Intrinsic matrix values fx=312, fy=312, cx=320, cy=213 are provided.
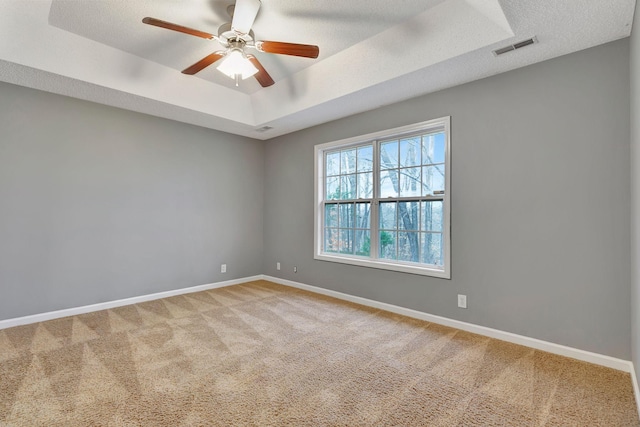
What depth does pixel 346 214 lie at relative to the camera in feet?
14.6

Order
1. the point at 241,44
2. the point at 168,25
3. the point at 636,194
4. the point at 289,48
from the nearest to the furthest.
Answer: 1. the point at 636,194
2. the point at 168,25
3. the point at 289,48
4. the point at 241,44

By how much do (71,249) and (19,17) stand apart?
2.31 m

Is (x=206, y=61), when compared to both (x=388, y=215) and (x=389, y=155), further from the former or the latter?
(x=388, y=215)

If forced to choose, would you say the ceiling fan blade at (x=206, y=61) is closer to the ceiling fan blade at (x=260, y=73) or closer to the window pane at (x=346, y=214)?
the ceiling fan blade at (x=260, y=73)

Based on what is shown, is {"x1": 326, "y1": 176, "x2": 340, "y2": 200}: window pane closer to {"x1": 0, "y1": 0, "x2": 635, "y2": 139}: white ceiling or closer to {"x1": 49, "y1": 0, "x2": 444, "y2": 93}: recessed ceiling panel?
{"x1": 0, "y1": 0, "x2": 635, "y2": 139}: white ceiling

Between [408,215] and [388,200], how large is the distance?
1.07ft

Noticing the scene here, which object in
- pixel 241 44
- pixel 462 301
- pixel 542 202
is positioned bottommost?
pixel 462 301

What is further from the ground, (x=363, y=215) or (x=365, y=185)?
(x=365, y=185)

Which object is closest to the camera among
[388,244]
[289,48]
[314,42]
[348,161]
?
[289,48]

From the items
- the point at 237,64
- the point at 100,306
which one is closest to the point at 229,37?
the point at 237,64

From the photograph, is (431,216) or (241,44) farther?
(431,216)

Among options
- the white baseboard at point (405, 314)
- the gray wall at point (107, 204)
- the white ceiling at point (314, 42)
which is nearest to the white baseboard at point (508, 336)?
the white baseboard at point (405, 314)

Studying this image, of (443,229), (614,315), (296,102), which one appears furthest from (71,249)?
(614,315)

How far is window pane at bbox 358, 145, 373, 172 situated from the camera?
4.12 metres
